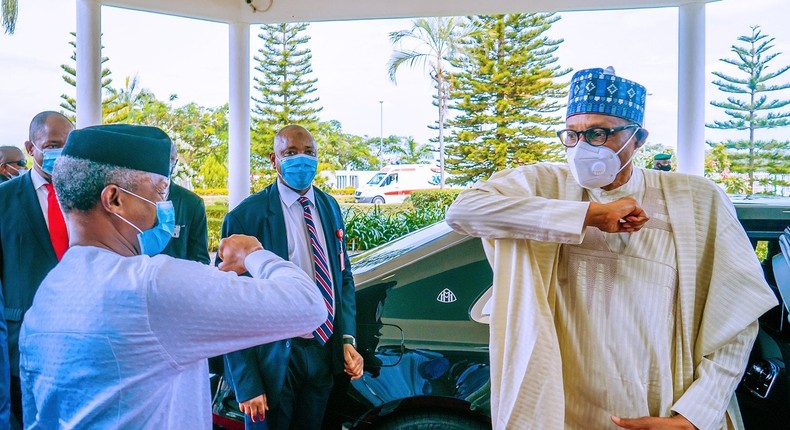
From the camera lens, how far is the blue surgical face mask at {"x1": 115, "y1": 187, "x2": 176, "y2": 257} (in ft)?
4.90

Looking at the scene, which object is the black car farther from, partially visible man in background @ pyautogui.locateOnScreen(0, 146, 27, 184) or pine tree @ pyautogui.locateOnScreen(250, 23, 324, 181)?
pine tree @ pyautogui.locateOnScreen(250, 23, 324, 181)

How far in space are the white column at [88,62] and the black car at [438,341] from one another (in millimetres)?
6435

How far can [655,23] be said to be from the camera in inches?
525

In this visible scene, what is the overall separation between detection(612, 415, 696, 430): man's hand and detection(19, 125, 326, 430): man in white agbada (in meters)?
0.93

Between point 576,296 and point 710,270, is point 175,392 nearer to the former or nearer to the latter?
point 576,296

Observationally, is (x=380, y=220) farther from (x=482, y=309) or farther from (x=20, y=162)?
(x=482, y=309)

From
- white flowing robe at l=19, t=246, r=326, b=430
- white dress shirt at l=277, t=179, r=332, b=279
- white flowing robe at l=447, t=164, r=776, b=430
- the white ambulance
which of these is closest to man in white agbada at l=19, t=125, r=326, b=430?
white flowing robe at l=19, t=246, r=326, b=430

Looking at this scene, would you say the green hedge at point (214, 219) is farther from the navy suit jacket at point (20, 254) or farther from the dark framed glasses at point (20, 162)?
the navy suit jacket at point (20, 254)

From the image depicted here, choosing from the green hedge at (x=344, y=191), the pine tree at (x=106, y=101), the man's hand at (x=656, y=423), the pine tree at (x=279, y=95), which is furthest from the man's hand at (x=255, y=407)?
the green hedge at (x=344, y=191)

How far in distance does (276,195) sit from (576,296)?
1.60 meters

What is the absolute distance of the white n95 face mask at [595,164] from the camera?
6.11ft

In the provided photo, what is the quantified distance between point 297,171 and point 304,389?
1.05 meters

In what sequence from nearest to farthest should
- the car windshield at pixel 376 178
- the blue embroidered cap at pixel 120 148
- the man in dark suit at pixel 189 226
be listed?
1. the blue embroidered cap at pixel 120 148
2. the man in dark suit at pixel 189 226
3. the car windshield at pixel 376 178

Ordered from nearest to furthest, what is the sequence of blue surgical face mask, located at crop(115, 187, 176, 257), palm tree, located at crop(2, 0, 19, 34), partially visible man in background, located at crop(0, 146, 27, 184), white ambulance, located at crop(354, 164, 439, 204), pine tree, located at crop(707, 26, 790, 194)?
blue surgical face mask, located at crop(115, 187, 176, 257) < partially visible man in background, located at crop(0, 146, 27, 184) < palm tree, located at crop(2, 0, 19, 34) < pine tree, located at crop(707, 26, 790, 194) < white ambulance, located at crop(354, 164, 439, 204)
